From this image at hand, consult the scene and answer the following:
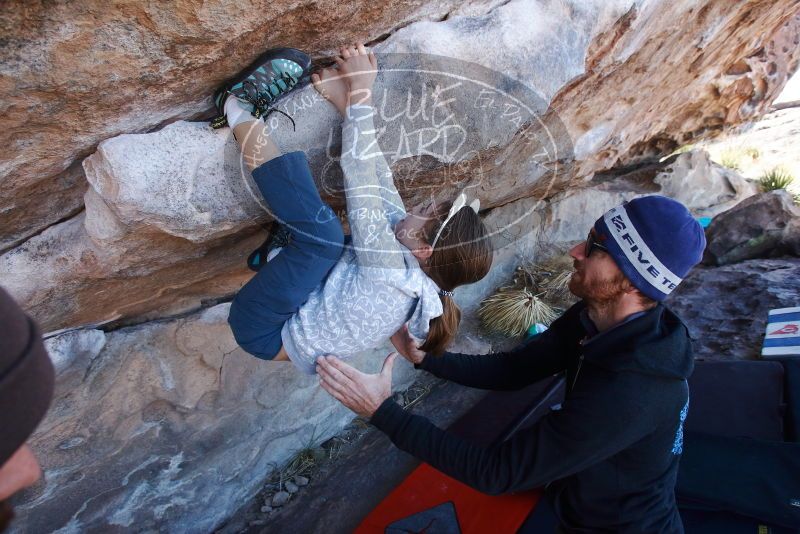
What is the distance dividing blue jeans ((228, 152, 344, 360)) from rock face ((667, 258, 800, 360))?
115 inches

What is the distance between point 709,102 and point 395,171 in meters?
4.28

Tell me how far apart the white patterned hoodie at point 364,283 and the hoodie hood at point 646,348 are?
56 centimetres

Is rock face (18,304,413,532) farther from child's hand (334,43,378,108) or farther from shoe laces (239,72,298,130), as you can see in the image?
child's hand (334,43,378,108)

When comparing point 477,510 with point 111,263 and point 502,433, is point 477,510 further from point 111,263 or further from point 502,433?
point 111,263

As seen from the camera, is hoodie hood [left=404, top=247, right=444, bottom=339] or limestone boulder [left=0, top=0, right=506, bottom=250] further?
hoodie hood [left=404, top=247, right=444, bottom=339]

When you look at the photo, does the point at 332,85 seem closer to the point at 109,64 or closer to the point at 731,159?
the point at 109,64

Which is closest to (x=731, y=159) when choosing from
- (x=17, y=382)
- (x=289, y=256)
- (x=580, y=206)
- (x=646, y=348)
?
(x=580, y=206)

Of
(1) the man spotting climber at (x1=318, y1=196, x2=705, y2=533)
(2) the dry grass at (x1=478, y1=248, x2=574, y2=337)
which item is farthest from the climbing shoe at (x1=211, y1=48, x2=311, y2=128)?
(2) the dry grass at (x1=478, y1=248, x2=574, y2=337)

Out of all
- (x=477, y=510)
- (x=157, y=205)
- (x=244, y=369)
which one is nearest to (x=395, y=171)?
(x=157, y=205)

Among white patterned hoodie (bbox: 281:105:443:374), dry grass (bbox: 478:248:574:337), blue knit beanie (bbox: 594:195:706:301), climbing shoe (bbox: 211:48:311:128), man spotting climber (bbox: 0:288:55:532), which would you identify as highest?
climbing shoe (bbox: 211:48:311:128)

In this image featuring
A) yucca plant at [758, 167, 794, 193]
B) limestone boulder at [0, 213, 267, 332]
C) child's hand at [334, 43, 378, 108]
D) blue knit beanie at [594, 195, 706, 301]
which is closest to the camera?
blue knit beanie at [594, 195, 706, 301]

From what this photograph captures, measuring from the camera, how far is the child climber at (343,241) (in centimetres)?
167

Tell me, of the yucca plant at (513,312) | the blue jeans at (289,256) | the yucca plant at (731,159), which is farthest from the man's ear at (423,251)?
the yucca plant at (731,159)

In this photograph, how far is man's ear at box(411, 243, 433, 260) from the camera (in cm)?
174
